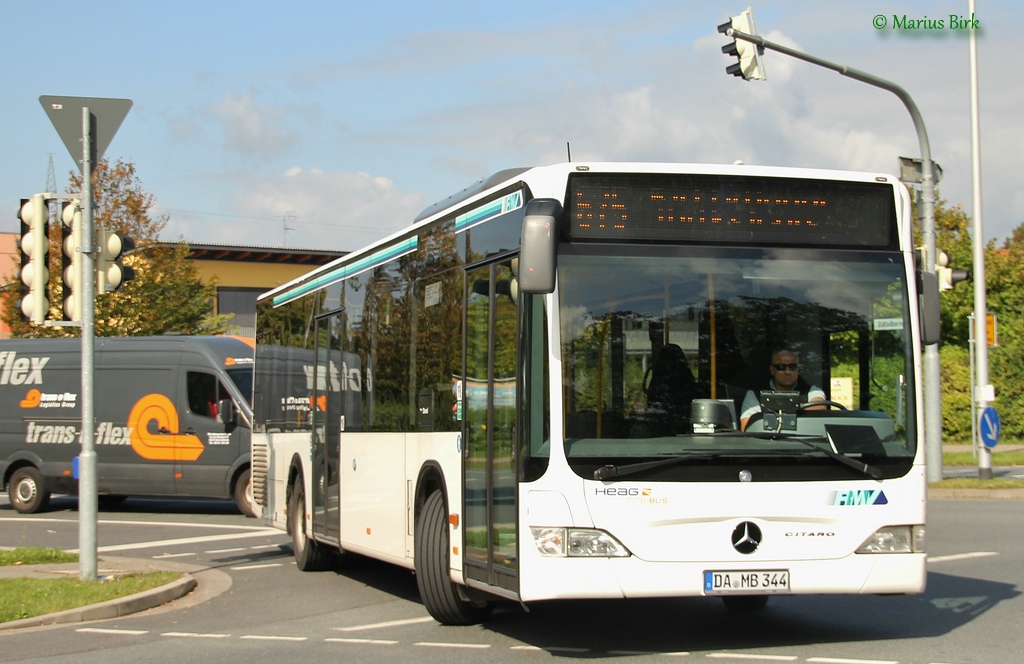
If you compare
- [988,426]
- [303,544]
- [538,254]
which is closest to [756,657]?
[538,254]

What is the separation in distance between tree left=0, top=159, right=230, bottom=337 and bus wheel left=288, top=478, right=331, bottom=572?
2031 centimetres

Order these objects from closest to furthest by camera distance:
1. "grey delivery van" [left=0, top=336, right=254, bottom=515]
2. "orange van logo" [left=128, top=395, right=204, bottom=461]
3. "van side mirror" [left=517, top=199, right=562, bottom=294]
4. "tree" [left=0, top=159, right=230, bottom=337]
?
"van side mirror" [left=517, top=199, right=562, bottom=294], "grey delivery van" [left=0, top=336, right=254, bottom=515], "orange van logo" [left=128, top=395, right=204, bottom=461], "tree" [left=0, top=159, right=230, bottom=337]

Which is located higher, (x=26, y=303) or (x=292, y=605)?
(x=26, y=303)

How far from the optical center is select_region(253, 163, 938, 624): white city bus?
26.2ft

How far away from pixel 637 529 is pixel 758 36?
11843mm

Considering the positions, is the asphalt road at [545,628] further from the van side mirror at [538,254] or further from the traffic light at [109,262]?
the traffic light at [109,262]

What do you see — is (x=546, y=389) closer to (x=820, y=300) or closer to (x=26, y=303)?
(x=820, y=300)

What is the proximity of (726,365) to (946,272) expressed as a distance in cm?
1055

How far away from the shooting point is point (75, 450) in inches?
894

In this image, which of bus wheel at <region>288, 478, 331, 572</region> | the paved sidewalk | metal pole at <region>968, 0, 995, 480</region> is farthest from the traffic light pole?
the paved sidewalk

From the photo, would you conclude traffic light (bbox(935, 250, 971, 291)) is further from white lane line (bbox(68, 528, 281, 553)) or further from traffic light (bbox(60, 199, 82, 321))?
white lane line (bbox(68, 528, 281, 553))

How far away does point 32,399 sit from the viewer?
23.2 metres

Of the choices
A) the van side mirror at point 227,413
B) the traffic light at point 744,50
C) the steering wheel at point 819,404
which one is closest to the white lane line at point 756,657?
the steering wheel at point 819,404

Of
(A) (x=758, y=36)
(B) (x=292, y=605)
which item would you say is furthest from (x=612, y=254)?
(A) (x=758, y=36)
